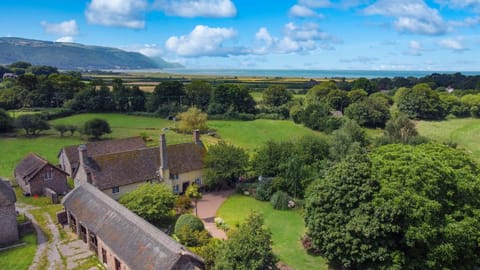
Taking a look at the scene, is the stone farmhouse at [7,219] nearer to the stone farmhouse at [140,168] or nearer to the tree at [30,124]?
the stone farmhouse at [140,168]

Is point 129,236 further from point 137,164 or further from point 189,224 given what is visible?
point 137,164

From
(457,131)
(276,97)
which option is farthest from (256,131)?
(457,131)

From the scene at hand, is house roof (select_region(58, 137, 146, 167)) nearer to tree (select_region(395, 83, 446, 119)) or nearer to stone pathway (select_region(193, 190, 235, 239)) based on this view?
stone pathway (select_region(193, 190, 235, 239))

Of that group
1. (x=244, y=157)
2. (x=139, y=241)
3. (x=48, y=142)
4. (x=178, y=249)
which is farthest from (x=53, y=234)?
(x=48, y=142)

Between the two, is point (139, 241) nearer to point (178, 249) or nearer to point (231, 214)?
point (178, 249)

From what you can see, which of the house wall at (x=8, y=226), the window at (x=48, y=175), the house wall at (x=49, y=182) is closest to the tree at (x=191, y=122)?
the house wall at (x=49, y=182)
